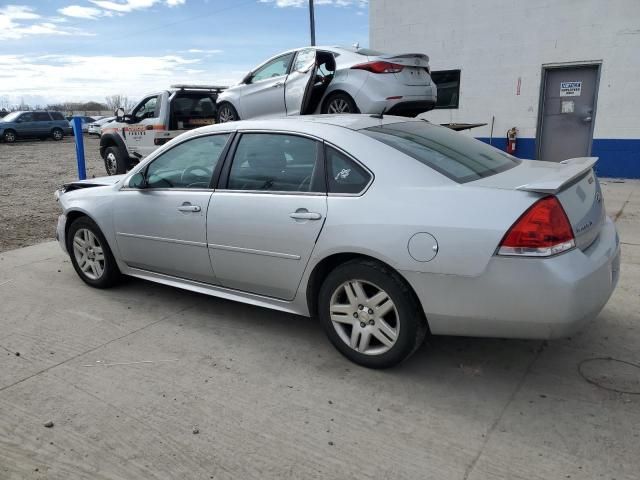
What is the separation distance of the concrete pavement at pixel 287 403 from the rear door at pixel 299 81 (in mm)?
3980

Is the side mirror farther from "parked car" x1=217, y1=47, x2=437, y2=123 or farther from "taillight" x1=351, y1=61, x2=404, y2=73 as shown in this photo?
"taillight" x1=351, y1=61, x2=404, y2=73

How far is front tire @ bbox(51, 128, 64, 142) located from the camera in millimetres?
28188

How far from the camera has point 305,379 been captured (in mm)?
3264

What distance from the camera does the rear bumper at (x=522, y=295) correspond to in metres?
2.66

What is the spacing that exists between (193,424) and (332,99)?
547cm

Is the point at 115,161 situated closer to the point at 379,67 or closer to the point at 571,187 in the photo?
the point at 379,67

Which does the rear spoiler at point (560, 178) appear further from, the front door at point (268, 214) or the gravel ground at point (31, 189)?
the gravel ground at point (31, 189)

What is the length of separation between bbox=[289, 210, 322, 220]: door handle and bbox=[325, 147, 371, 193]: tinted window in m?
0.18

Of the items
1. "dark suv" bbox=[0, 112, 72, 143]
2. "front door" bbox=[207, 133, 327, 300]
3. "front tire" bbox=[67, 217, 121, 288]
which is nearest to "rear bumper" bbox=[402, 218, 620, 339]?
"front door" bbox=[207, 133, 327, 300]

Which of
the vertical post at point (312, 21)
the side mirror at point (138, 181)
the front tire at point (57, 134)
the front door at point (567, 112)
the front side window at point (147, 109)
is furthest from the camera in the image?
the front tire at point (57, 134)

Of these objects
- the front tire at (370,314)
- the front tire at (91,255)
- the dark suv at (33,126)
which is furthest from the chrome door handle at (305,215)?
the dark suv at (33,126)

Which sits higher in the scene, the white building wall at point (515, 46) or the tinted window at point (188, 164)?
the white building wall at point (515, 46)

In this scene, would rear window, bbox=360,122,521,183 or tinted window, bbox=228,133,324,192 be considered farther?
tinted window, bbox=228,133,324,192

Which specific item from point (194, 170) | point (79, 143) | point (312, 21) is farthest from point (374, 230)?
point (312, 21)
